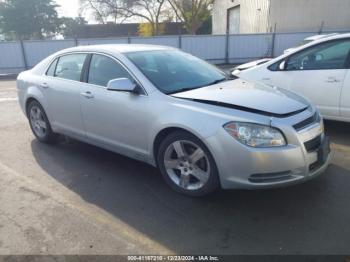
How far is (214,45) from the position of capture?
58.7ft

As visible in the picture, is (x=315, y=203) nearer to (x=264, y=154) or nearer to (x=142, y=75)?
(x=264, y=154)

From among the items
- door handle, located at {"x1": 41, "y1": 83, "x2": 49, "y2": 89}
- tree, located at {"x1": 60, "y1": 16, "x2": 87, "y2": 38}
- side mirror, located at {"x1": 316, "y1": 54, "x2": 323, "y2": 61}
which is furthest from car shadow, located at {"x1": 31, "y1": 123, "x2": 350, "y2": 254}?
tree, located at {"x1": 60, "y1": 16, "x2": 87, "y2": 38}

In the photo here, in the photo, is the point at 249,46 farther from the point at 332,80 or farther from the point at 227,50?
the point at 332,80

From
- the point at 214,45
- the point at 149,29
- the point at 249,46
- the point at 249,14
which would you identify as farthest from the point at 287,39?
the point at 149,29

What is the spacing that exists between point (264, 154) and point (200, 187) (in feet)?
2.64

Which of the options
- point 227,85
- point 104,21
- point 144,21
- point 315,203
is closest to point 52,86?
point 227,85

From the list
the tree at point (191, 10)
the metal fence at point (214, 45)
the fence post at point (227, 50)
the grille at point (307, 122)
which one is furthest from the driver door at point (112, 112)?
the tree at point (191, 10)

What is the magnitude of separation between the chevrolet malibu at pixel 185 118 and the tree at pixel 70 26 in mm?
52554

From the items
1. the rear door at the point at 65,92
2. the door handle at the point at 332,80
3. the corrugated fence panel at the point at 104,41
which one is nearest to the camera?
the rear door at the point at 65,92

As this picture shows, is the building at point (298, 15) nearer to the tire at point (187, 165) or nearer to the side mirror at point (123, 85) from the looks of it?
the side mirror at point (123, 85)

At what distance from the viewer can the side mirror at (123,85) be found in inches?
150

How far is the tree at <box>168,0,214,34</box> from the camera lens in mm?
36688

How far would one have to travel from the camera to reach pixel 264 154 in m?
3.08

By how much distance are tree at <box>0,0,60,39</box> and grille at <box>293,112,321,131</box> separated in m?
51.6
